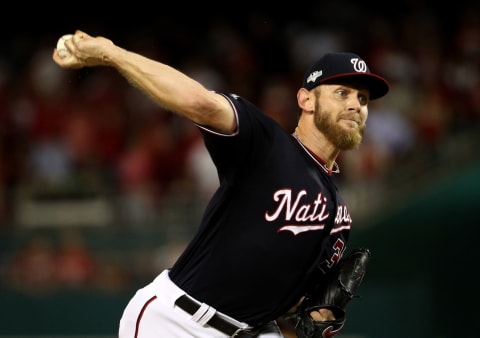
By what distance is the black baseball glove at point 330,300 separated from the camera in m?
4.16

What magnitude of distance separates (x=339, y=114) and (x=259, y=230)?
0.63 metres

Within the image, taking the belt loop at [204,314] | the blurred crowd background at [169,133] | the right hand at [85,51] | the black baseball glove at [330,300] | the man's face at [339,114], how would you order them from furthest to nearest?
the blurred crowd background at [169,133], the black baseball glove at [330,300], the man's face at [339,114], the belt loop at [204,314], the right hand at [85,51]

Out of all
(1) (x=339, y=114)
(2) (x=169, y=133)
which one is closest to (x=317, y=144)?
(1) (x=339, y=114)

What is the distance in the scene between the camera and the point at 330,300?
4148 mm

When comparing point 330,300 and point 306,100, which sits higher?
point 306,100

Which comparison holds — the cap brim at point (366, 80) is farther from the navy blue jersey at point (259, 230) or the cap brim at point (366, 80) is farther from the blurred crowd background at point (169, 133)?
the blurred crowd background at point (169, 133)

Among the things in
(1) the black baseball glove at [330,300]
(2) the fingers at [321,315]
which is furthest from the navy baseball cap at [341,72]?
(2) the fingers at [321,315]

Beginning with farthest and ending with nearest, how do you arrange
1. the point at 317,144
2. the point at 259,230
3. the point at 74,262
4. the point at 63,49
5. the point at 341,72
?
the point at 74,262 < the point at 317,144 < the point at 341,72 < the point at 259,230 < the point at 63,49

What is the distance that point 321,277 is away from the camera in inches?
168

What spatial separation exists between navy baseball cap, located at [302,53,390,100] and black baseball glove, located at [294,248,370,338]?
32.1 inches

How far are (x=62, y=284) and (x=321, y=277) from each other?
481 centimetres

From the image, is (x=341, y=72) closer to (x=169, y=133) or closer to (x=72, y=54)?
(x=72, y=54)

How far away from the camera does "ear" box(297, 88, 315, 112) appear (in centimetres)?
415

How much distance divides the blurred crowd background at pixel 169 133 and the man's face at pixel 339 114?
361 centimetres
